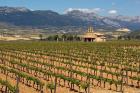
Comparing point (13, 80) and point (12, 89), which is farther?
point (13, 80)

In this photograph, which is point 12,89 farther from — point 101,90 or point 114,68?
point 114,68

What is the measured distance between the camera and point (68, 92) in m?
28.6

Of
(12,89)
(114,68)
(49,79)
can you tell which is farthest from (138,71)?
(12,89)

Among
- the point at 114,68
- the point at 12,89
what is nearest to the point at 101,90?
the point at 12,89

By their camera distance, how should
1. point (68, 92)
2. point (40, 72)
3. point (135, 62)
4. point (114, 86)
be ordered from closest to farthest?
1. point (68, 92)
2. point (114, 86)
3. point (40, 72)
4. point (135, 62)

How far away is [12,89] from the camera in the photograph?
82.8ft

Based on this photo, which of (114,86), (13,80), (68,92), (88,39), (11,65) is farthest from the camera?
(88,39)

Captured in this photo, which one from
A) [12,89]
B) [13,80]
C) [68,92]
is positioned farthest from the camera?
[13,80]

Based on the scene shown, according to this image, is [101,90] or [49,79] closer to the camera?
[101,90]

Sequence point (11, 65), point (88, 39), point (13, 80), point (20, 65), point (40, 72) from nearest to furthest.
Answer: point (13, 80) → point (40, 72) → point (20, 65) → point (11, 65) → point (88, 39)

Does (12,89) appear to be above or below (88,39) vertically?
above

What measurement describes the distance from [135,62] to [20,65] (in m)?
16.2

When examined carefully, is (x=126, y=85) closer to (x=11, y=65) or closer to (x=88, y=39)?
(x=11, y=65)

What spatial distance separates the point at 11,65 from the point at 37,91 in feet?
62.1
